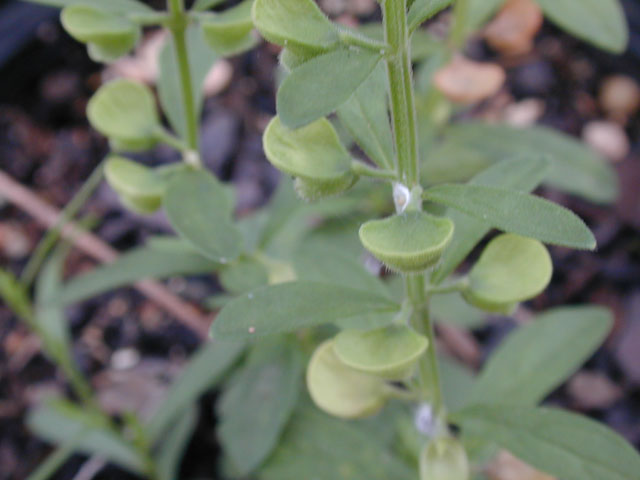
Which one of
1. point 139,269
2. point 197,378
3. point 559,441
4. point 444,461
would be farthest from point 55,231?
point 559,441

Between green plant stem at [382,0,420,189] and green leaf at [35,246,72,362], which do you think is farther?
green leaf at [35,246,72,362]

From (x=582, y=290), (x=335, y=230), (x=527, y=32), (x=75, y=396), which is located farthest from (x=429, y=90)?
(x=75, y=396)

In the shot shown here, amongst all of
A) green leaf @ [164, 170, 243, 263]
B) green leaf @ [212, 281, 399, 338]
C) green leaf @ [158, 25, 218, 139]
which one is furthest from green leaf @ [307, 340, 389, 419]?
green leaf @ [158, 25, 218, 139]

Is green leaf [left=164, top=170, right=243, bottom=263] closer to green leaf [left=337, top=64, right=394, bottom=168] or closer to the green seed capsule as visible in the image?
green leaf [left=337, top=64, right=394, bottom=168]

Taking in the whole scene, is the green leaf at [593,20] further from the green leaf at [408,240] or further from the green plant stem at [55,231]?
the green plant stem at [55,231]

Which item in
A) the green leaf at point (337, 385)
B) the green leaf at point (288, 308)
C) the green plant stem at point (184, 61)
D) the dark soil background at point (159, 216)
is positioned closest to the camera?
the green leaf at point (288, 308)

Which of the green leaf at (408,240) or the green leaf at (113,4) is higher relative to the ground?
the green leaf at (113,4)

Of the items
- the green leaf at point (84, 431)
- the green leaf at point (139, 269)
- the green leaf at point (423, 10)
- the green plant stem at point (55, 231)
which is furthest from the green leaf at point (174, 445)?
the green leaf at point (423, 10)
